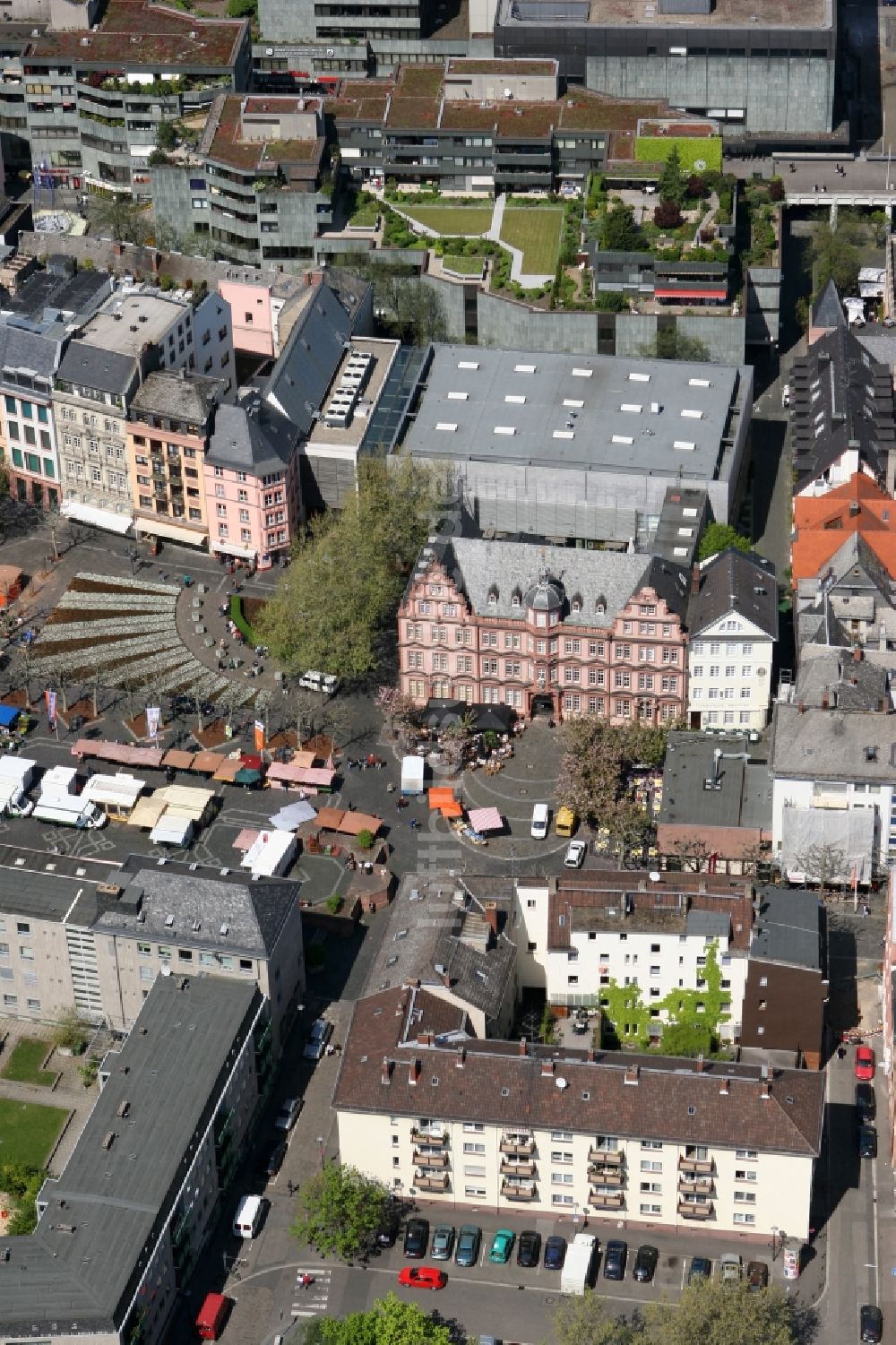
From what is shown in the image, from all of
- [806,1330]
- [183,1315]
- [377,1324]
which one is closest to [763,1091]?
[806,1330]

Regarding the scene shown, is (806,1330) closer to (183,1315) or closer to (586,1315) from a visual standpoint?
(586,1315)

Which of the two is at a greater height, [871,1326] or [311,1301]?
[871,1326]

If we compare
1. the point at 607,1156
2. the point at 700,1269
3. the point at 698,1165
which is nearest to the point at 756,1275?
the point at 700,1269

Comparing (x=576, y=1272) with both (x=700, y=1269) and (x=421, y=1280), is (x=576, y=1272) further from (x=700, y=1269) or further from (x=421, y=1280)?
(x=421, y=1280)

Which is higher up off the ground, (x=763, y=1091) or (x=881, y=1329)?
(x=763, y=1091)

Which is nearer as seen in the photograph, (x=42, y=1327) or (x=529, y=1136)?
(x=42, y=1327)

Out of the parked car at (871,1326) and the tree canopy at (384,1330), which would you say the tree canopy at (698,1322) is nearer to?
the parked car at (871,1326)

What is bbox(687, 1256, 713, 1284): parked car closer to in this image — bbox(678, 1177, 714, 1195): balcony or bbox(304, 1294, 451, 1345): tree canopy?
bbox(678, 1177, 714, 1195): balcony

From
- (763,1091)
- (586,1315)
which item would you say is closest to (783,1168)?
(763,1091)
